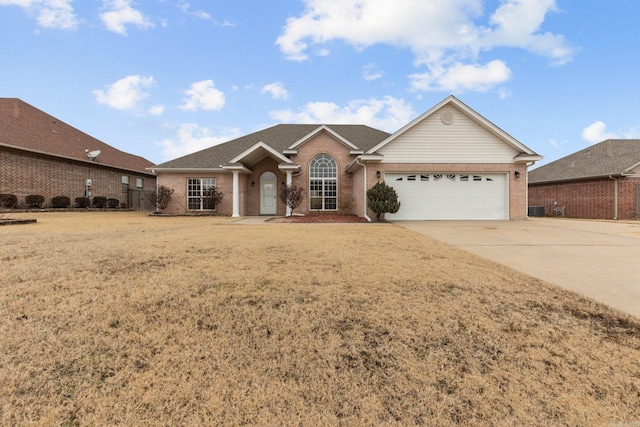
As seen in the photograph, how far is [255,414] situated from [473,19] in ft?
62.4

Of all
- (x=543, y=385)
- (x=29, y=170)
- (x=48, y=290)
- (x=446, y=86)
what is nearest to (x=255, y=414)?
(x=543, y=385)

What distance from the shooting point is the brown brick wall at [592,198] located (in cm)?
1778

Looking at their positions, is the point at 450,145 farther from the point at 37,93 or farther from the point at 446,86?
the point at 37,93

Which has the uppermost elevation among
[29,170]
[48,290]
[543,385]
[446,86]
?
[446,86]

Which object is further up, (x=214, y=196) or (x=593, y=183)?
(x=593, y=183)

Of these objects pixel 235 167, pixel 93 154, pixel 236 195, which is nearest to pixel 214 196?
pixel 236 195

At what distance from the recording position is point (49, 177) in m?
19.7

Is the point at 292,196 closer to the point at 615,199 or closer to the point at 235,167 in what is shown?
the point at 235,167

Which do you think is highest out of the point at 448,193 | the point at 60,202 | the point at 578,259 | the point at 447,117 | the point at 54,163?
the point at 447,117

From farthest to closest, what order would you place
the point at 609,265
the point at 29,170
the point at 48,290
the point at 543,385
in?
1. the point at 29,170
2. the point at 609,265
3. the point at 48,290
4. the point at 543,385

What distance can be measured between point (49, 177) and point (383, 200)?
2197 centimetres

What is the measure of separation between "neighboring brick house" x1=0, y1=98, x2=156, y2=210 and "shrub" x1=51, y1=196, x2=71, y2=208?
0.36 meters

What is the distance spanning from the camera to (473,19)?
48.9 ft

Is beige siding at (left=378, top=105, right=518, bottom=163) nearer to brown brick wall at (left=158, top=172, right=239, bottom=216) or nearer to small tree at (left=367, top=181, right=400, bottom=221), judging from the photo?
small tree at (left=367, top=181, right=400, bottom=221)
